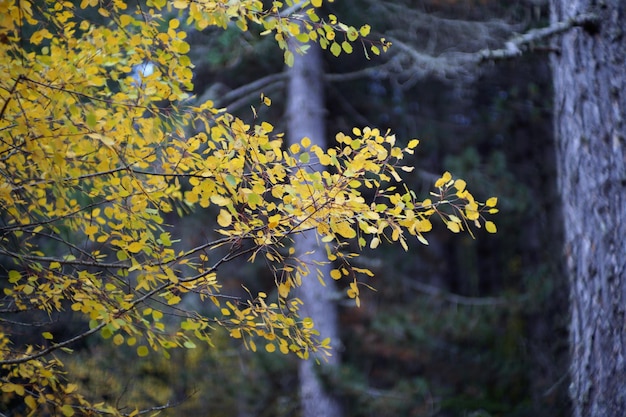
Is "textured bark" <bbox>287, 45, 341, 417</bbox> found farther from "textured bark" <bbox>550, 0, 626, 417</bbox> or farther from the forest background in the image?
"textured bark" <bbox>550, 0, 626, 417</bbox>

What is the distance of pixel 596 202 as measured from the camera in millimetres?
3678

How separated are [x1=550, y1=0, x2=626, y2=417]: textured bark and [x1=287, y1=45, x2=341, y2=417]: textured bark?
298cm

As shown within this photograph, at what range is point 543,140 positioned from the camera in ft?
33.9

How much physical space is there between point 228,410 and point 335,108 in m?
4.15

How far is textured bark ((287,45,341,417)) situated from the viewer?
6395mm

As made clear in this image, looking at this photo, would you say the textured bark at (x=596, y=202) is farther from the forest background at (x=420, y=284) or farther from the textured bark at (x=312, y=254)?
the textured bark at (x=312, y=254)

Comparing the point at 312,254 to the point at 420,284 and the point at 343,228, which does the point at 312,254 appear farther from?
the point at 343,228

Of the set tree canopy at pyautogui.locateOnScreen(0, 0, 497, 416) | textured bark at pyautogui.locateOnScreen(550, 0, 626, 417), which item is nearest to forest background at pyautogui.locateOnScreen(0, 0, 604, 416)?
textured bark at pyautogui.locateOnScreen(550, 0, 626, 417)

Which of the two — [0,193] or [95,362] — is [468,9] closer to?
[95,362]

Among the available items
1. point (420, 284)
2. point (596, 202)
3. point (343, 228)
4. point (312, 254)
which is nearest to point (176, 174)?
point (343, 228)

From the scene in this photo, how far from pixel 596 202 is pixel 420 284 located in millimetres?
5227

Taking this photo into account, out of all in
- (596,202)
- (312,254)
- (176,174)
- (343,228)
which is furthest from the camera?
(312,254)

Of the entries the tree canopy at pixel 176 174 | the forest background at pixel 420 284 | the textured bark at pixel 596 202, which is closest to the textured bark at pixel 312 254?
the forest background at pixel 420 284

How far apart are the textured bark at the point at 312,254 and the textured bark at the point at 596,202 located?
298cm
